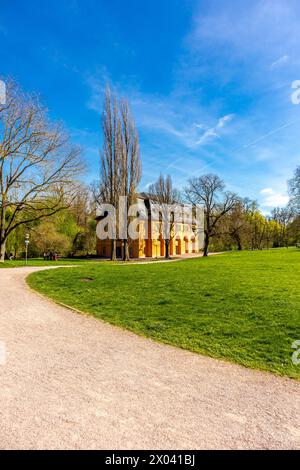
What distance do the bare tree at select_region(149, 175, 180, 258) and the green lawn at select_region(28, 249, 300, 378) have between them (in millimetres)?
29468

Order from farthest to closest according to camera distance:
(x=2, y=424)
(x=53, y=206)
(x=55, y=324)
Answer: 1. (x=53, y=206)
2. (x=55, y=324)
3. (x=2, y=424)

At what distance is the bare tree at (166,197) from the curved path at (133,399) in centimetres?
3663

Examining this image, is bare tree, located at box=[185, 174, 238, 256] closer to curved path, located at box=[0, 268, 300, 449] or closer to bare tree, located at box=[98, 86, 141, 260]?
bare tree, located at box=[98, 86, 141, 260]

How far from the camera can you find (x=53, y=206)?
26.1 metres

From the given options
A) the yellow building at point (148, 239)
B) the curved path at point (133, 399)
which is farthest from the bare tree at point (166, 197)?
the curved path at point (133, 399)

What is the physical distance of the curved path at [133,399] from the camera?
9.11ft

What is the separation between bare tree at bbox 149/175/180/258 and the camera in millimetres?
41375

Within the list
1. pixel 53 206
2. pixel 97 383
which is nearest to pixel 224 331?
pixel 97 383

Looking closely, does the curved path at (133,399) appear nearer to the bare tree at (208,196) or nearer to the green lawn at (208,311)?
the green lawn at (208,311)

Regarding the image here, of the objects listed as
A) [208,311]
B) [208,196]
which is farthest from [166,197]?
[208,311]

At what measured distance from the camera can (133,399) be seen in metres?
3.53

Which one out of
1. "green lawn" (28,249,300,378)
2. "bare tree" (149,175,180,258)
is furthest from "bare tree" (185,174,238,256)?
"green lawn" (28,249,300,378)
